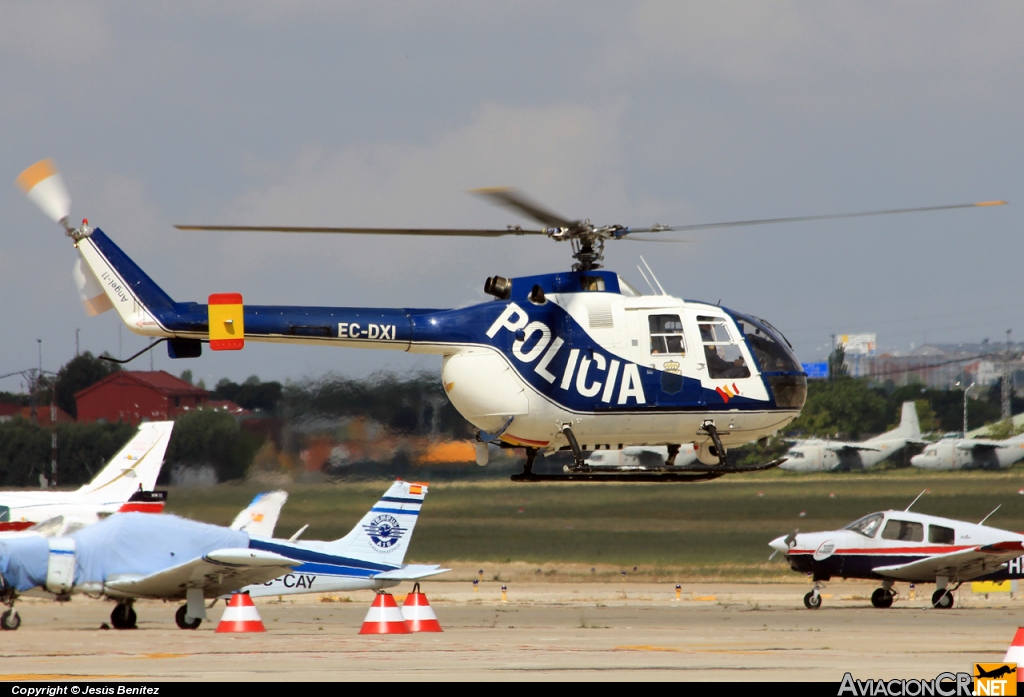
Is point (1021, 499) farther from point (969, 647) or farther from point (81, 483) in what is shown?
point (81, 483)

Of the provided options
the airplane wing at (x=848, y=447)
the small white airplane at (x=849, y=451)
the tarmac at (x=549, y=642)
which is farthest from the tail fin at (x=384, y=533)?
the airplane wing at (x=848, y=447)

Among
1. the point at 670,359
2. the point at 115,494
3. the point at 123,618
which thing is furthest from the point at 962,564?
the point at 115,494

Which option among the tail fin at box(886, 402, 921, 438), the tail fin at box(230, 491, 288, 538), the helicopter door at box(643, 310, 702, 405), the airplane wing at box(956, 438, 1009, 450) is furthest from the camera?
the tail fin at box(886, 402, 921, 438)

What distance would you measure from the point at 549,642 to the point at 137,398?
20.5m

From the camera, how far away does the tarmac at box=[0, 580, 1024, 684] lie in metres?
10.7

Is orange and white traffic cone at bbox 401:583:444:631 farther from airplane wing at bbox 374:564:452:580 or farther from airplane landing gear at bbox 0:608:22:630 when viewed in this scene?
airplane landing gear at bbox 0:608:22:630

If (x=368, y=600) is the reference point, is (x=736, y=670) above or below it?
above

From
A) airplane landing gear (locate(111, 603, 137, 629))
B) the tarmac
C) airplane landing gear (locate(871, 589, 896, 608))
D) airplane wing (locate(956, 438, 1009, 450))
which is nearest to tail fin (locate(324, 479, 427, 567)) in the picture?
the tarmac

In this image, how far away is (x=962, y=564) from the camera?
22562 millimetres

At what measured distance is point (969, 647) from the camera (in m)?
13.7

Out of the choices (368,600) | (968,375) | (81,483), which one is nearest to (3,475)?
(81,483)

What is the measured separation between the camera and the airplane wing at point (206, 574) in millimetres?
17422

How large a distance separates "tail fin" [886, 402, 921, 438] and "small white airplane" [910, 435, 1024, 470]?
0.64m

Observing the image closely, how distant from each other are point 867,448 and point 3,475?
23.0 m
